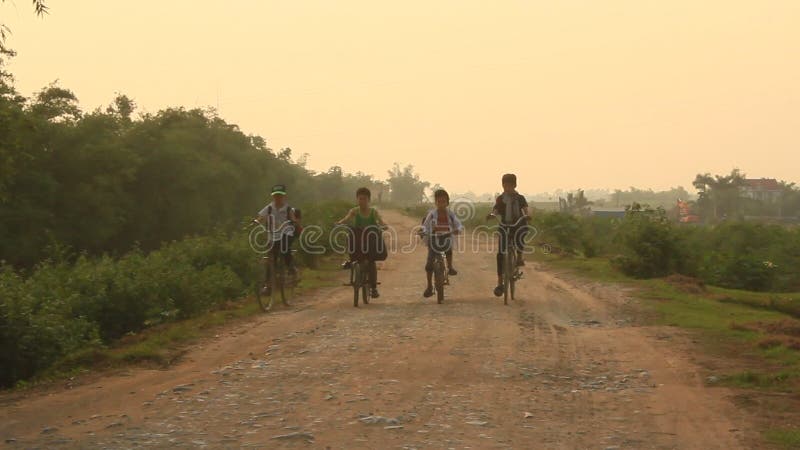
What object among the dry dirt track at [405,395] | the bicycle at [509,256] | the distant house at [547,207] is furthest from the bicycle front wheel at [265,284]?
the distant house at [547,207]

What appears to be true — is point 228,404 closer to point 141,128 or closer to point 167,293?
point 167,293

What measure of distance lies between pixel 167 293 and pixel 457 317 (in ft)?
16.5

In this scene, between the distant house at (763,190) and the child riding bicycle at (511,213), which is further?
the distant house at (763,190)

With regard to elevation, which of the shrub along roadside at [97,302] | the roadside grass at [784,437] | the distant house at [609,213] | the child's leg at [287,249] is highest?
the distant house at [609,213]

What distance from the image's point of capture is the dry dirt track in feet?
21.3

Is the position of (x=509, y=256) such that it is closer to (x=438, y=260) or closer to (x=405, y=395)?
(x=438, y=260)

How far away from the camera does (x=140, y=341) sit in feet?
38.0

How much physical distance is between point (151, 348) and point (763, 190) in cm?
11323

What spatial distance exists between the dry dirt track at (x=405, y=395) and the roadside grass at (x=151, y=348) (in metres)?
0.43

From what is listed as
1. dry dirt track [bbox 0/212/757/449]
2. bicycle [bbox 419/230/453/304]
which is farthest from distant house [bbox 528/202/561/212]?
dry dirt track [bbox 0/212/757/449]

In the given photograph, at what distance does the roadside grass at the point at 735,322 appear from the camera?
8.88 meters

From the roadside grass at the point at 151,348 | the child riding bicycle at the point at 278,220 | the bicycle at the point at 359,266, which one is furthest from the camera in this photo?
the bicycle at the point at 359,266

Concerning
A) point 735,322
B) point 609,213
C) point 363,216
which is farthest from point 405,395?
point 609,213

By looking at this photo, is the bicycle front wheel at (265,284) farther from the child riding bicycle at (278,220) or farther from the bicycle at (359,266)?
the bicycle at (359,266)
